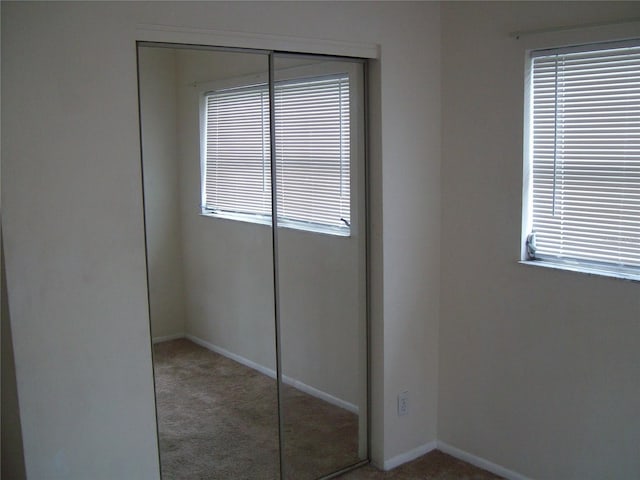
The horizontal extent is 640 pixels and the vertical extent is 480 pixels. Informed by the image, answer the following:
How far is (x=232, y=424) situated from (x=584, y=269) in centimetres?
172

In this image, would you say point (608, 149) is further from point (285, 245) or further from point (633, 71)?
point (285, 245)

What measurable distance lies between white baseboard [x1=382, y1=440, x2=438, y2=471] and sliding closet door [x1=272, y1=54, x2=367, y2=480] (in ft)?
0.67

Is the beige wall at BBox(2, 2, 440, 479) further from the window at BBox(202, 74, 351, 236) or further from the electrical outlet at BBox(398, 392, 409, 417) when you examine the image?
the electrical outlet at BBox(398, 392, 409, 417)

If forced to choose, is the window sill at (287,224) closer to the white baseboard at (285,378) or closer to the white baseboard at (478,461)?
the white baseboard at (285,378)

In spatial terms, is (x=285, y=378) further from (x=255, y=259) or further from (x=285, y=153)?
(x=285, y=153)

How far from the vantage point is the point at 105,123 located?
248cm

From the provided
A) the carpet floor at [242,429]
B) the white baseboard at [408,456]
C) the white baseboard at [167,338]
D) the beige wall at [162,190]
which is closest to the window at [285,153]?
the beige wall at [162,190]

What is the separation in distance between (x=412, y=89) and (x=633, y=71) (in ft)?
3.37

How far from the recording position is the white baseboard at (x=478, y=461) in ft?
11.1

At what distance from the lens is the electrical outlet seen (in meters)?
3.54

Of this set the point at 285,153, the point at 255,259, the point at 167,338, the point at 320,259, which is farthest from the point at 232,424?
the point at 285,153

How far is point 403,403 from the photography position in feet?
11.7

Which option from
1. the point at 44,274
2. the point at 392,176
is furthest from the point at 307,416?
the point at 44,274

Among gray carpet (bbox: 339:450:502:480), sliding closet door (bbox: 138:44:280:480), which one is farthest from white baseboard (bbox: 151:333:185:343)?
gray carpet (bbox: 339:450:502:480)
